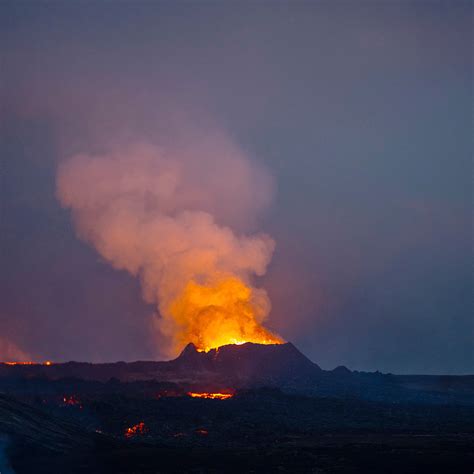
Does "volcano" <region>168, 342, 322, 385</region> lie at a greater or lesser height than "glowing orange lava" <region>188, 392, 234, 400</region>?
greater

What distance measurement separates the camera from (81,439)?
46.3m

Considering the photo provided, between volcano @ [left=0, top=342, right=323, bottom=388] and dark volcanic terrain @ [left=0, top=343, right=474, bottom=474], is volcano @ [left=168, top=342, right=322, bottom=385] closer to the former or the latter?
volcano @ [left=0, top=342, right=323, bottom=388]

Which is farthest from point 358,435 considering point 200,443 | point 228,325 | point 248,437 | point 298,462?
point 228,325

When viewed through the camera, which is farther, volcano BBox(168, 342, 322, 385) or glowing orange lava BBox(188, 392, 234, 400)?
volcano BBox(168, 342, 322, 385)

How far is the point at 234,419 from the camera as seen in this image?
212ft

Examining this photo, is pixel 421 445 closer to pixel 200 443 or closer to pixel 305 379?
pixel 200 443

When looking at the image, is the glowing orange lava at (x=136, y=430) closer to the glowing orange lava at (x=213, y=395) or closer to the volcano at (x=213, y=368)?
the glowing orange lava at (x=213, y=395)

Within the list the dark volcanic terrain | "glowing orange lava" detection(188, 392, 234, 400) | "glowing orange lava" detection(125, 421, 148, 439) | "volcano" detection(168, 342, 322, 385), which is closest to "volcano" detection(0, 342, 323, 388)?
"volcano" detection(168, 342, 322, 385)

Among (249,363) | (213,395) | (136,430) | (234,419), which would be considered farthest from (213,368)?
(136,430)

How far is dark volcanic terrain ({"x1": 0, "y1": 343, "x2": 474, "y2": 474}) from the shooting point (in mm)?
39781

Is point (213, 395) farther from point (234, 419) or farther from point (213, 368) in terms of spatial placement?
point (234, 419)

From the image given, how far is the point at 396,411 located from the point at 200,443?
2849 cm

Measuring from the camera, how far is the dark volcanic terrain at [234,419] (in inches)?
1566

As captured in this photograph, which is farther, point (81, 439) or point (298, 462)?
point (81, 439)
